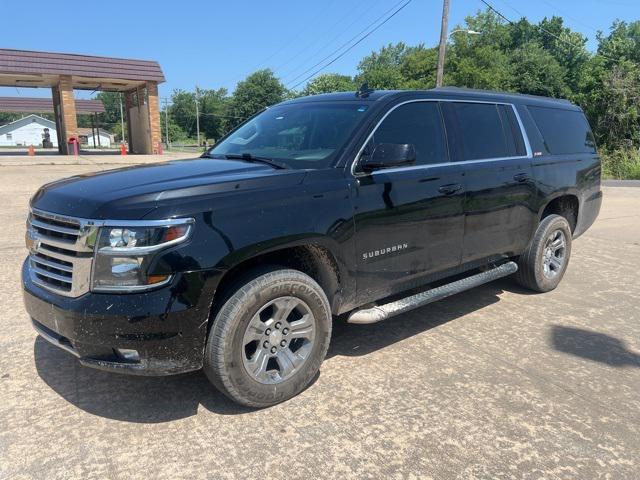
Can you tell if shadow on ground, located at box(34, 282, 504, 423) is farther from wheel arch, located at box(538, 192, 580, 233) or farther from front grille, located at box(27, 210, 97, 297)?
wheel arch, located at box(538, 192, 580, 233)

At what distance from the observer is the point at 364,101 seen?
12.9ft

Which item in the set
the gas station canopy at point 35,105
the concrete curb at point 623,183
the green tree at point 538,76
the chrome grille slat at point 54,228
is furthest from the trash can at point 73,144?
the green tree at point 538,76

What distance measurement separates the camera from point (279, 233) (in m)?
2.98

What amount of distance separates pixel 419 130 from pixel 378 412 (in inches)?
84.0

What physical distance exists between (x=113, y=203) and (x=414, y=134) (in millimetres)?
2293

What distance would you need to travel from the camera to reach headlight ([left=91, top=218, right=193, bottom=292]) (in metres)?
2.61

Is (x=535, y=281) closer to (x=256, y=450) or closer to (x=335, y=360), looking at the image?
(x=335, y=360)

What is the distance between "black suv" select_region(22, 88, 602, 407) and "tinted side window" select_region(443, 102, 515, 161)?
2 cm

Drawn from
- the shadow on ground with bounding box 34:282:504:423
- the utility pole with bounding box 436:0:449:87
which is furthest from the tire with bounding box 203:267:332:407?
the utility pole with bounding box 436:0:449:87

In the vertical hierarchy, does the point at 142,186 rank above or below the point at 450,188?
above

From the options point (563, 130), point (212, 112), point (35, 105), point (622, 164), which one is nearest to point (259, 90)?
point (212, 112)

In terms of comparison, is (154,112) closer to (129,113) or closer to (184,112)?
(129,113)

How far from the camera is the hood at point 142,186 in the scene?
2695 millimetres

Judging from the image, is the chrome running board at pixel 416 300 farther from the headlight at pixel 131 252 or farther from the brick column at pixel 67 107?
the brick column at pixel 67 107
